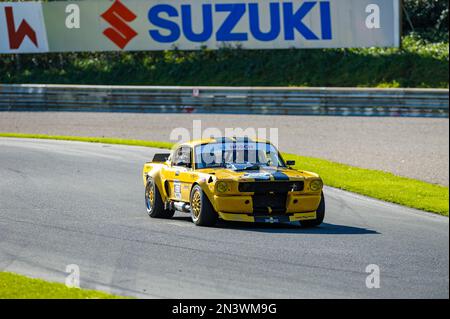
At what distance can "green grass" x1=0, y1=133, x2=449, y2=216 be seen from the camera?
53.0 feet

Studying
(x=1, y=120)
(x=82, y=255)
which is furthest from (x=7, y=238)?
(x=1, y=120)

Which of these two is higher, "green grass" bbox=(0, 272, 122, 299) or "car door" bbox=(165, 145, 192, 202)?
"car door" bbox=(165, 145, 192, 202)

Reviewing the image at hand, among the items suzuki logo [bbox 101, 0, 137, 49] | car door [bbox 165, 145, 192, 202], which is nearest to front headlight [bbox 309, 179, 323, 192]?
car door [bbox 165, 145, 192, 202]

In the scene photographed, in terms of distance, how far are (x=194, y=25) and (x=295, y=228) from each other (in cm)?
2204

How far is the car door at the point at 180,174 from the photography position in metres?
14.1

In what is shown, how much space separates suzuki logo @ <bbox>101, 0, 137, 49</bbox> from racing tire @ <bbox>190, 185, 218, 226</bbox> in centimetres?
2248

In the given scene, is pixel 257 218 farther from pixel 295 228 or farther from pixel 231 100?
pixel 231 100

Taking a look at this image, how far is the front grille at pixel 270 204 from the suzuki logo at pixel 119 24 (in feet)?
75.5

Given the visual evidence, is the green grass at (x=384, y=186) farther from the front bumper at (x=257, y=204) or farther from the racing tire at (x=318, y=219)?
the front bumper at (x=257, y=204)

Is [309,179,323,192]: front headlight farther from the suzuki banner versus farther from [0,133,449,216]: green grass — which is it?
the suzuki banner

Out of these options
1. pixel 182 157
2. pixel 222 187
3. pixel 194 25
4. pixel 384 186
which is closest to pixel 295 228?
pixel 222 187

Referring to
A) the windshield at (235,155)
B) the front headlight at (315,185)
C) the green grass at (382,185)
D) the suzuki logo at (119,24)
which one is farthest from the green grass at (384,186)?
the suzuki logo at (119,24)

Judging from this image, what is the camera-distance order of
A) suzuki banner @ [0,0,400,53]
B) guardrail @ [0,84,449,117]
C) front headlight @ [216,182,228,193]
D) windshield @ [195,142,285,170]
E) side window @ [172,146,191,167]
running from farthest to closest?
suzuki banner @ [0,0,400,53] < guardrail @ [0,84,449,117] < side window @ [172,146,191,167] < windshield @ [195,142,285,170] < front headlight @ [216,182,228,193]

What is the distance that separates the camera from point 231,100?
98.5 ft
